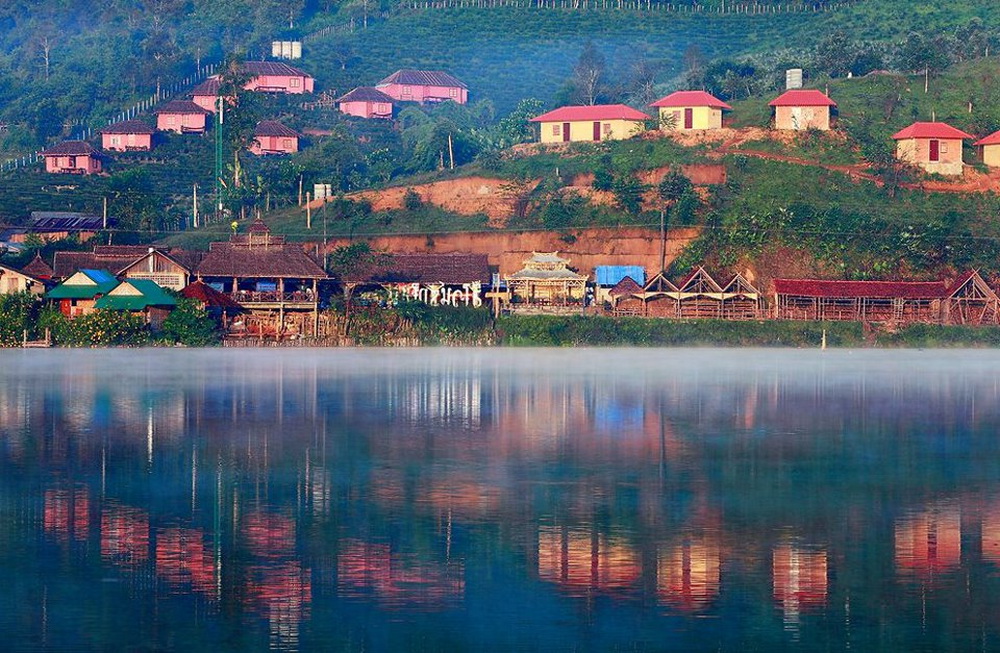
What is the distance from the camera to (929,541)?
2366cm

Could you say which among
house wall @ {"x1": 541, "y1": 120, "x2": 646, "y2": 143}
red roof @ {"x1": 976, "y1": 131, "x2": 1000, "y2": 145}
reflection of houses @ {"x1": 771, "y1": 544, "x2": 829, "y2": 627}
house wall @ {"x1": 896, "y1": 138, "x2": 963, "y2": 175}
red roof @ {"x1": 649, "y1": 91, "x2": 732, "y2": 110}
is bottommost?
reflection of houses @ {"x1": 771, "y1": 544, "x2": 829, "y2": 627}

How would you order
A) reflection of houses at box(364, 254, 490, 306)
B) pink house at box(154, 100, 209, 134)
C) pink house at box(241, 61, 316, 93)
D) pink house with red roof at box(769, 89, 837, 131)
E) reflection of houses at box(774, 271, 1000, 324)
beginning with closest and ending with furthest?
1. reflection of houses at box(774, 271, 1000, 324)
2. reflection of houses at box(364, 254, 490, 306)
3. pink house with red roof at box(769, 89, 837, 131)
4. pink house at box(154, 100, 209, 134)
5. pink house at box(241, 61, 316, 93)

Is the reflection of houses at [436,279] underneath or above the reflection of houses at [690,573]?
above

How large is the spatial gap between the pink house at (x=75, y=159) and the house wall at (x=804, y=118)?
48.6 meters

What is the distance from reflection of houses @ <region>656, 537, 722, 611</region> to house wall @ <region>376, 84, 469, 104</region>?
115 m

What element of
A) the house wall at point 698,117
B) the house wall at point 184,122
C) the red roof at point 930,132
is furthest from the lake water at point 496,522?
the house wall at point 184,122

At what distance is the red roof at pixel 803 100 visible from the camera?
93250 millimetres

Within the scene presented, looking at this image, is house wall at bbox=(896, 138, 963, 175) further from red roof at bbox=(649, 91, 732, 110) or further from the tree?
the tree

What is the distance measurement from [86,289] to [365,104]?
56627 millimetres

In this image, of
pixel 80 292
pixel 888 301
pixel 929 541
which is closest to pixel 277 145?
pixel 80 292

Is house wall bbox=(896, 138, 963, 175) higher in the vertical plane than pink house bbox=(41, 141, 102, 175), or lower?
lower

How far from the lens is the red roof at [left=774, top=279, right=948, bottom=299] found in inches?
2963

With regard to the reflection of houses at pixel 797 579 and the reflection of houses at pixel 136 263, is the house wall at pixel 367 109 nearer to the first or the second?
the reflection of houses at pixel 136 263

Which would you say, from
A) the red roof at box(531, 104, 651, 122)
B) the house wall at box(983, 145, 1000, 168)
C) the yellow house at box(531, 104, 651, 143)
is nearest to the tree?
the red roof at box(531, 104, 651, 122)
